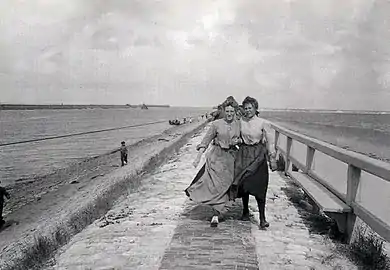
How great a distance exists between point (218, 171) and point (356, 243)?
2081 millimetres

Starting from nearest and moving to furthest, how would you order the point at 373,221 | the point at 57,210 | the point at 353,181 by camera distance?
the point at 373,221 < the point at 353,181 < the point at 57,210

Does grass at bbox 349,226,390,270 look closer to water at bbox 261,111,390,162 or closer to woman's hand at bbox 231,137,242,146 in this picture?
woman's hand at bbox 231,137,242,146

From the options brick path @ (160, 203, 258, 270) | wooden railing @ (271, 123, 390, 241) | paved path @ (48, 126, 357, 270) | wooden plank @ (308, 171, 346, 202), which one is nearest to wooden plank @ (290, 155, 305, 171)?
wooden railing @ (271, 123, 390, 241)

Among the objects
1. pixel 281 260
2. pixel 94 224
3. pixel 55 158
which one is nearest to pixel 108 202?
pixel 94 224

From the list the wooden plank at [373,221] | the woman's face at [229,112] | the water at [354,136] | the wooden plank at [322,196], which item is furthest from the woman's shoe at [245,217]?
the water at [354,136]

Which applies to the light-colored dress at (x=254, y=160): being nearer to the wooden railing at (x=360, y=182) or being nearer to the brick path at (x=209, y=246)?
the brick path at (x=209, y=246)

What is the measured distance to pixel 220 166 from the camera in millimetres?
6438

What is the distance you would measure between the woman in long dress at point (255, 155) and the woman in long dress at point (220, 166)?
6.7 inches

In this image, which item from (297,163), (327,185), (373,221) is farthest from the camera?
(297,163)

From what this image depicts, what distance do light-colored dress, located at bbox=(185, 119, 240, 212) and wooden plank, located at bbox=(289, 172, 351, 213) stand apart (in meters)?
1.22

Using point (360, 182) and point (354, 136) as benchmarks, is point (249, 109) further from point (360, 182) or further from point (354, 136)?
point (354, 136)

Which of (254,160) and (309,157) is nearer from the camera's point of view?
(254,160)

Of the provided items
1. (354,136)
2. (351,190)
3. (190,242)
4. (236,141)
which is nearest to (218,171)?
(236,141)

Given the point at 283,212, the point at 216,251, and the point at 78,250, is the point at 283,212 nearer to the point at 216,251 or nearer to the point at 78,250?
the point at 216,251
